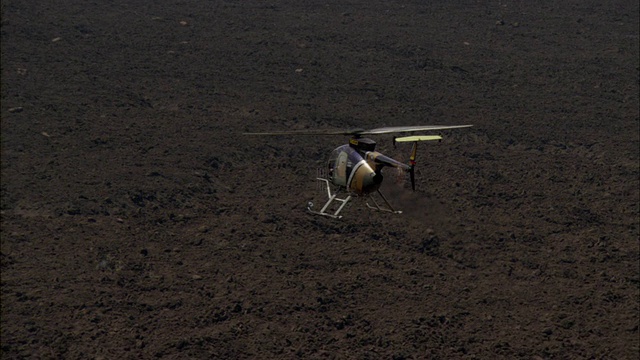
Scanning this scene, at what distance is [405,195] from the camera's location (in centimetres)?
3475

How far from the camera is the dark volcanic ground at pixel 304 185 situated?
45531 millimetres

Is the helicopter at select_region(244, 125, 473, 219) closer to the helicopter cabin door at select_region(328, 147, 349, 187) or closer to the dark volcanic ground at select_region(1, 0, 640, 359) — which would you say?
the helicopter cabin door at select_region(328, 147, 349, 187)

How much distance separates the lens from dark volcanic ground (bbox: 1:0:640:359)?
45.5 m

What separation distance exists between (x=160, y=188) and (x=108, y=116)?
10.4m

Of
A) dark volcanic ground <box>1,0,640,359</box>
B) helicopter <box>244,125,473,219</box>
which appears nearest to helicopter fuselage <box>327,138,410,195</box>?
helicopter <box>244,125,473,219</box>

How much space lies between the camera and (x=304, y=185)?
57594mm

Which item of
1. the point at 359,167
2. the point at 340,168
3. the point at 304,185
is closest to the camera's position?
the point at 359,167

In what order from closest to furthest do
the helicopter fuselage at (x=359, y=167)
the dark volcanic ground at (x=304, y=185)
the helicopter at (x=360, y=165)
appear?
the helicopter at (x=360, y=165), the helicopter fuselage at (x=359, y=167), the dark volcanic ground at (x=304, y=185)

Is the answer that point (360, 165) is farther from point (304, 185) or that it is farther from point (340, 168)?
point (304, 185)

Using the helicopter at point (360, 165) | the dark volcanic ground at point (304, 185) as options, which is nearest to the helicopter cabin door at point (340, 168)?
the helicopter at point (360, 165)

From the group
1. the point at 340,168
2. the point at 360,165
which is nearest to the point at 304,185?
the point at 340,168

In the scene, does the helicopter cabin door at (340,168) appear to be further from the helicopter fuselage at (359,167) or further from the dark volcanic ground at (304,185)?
the dark volcanic ground at (304,185)

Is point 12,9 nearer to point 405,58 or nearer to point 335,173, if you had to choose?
point 405,58

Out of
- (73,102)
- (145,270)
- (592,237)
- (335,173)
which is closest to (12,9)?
(73,102)
